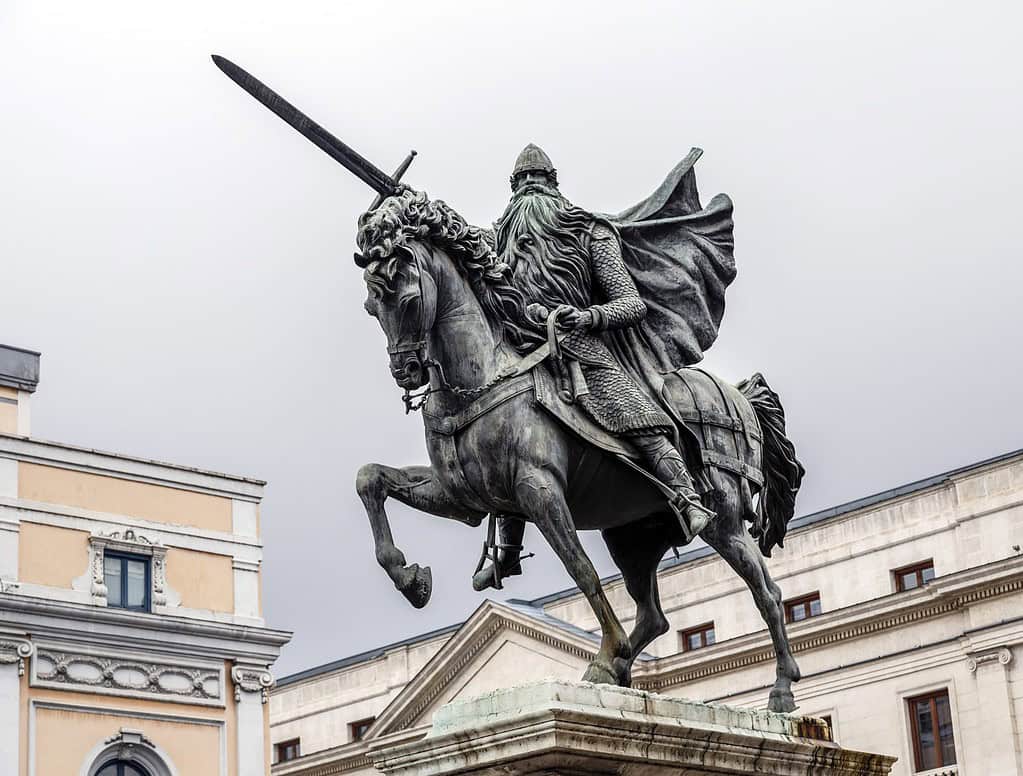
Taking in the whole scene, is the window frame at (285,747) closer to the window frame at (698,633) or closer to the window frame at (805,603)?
the window frame at (698,633)

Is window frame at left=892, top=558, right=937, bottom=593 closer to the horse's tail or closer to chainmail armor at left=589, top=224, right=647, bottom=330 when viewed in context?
the horse's tail

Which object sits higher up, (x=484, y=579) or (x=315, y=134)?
(x=315, y=134)

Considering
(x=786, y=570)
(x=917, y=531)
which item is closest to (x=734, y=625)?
(x=786, y=570)

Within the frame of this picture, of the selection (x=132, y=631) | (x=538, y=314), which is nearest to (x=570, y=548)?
(x=538, y=314)

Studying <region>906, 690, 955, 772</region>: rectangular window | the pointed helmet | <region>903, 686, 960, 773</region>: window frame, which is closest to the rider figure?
the pointed helmet

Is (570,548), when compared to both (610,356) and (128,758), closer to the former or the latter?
(610,356)

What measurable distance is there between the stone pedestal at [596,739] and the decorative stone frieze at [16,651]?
31.9m

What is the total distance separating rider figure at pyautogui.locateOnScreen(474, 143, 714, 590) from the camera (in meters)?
9.41

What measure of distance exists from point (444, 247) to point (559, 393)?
94 centimetres

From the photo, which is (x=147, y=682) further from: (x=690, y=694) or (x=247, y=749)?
(x=690, y=694)

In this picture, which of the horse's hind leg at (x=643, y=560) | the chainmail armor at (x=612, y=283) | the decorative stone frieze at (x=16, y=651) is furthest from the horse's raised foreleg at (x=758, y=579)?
the decorative stone frieze at (x=16, y=651)

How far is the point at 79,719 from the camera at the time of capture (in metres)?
40.5

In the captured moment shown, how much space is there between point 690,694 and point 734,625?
2172 millimetres

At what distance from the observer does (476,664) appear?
53156 millimetres
